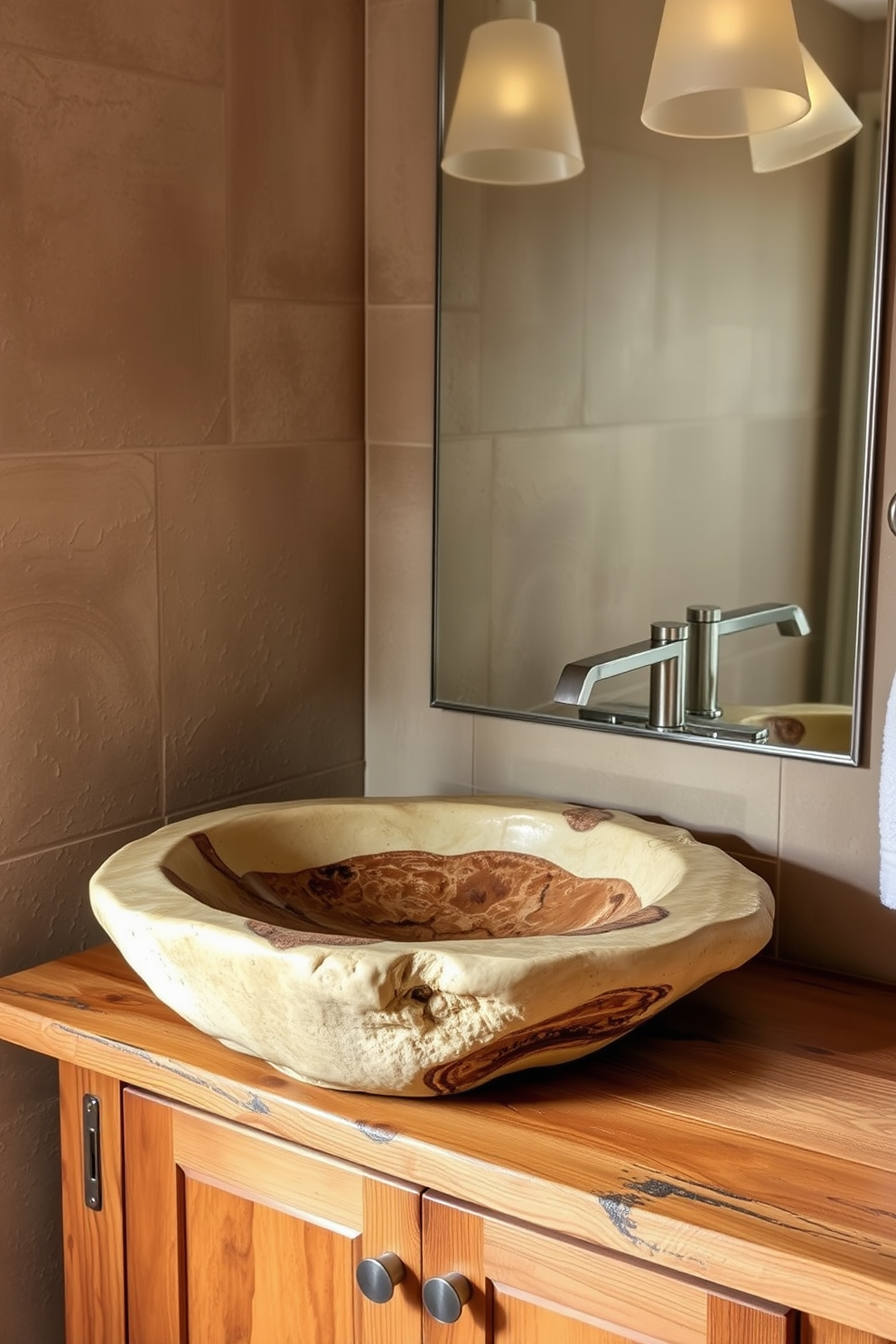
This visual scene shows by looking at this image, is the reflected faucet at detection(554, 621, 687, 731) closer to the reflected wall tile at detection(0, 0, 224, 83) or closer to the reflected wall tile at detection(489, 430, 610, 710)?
the reflected wall tile at detection(489, 430, 610, 710)

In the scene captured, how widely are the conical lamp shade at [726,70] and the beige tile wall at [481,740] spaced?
31 centimetres

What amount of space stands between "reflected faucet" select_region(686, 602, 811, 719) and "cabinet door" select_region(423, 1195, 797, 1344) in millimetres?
610

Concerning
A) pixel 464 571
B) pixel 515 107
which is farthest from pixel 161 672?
pixel 515 107

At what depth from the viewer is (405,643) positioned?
5.54 feet

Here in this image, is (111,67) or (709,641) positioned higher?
(111,67)

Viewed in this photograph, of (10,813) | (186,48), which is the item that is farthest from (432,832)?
(186,48)

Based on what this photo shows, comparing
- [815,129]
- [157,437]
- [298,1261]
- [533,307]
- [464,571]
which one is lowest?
[298,1261]

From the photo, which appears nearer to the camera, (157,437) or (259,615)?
(157,437)

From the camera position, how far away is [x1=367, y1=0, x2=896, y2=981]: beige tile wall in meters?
1.37

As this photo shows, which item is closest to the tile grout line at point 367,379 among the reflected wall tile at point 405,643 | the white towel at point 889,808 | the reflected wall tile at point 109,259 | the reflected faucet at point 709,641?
the reflected wall tile at point 405,643

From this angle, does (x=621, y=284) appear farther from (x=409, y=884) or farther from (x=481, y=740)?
(x=409, y=884)

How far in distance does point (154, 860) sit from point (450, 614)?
1.76ft

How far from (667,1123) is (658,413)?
718 mm

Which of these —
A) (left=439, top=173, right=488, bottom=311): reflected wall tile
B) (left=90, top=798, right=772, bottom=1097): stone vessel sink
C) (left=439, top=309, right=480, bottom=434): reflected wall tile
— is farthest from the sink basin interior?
(left=439, top=173, right=488, bottom=311): reflected wall tile
